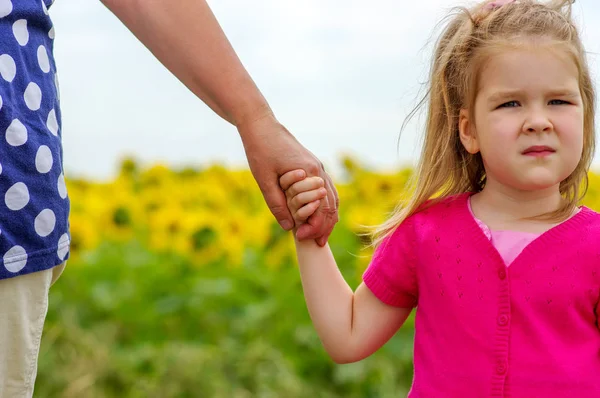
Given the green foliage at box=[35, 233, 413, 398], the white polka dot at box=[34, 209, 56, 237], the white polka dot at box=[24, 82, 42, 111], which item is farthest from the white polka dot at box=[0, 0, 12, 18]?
the green foliage at box=[35, 233, 413, 398]

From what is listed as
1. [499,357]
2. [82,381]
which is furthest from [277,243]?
[499,357]

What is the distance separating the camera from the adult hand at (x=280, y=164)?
209cm

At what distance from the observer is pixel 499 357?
1.82m

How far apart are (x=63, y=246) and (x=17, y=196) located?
0.15m

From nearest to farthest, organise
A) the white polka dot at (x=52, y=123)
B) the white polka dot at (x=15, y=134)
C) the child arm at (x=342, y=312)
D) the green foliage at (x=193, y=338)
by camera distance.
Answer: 1. the white polka dot at (x=15, y=134)
2. the white polka dot at (x=52, y=123)
3. the child arm at (x=342, y=312)
4. the green foliage at (x=193, y=338)

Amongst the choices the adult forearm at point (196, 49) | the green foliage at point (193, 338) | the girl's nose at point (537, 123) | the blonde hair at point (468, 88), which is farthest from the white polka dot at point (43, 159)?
the green foliage at point (193, 338)

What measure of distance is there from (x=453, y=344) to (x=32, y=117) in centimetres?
87

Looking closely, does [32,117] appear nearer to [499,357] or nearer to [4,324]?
[4,324]

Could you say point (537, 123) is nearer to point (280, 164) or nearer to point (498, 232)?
point (498, 232)

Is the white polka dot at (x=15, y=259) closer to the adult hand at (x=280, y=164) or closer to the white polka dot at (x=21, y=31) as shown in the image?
the white polka dot at (x=21, y=31)

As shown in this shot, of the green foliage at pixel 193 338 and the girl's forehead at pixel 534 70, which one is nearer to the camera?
the girl's forehead at pixel 534 70

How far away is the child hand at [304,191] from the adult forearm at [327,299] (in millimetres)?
81

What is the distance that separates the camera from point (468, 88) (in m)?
1.94

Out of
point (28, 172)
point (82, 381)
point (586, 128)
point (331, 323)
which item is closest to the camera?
point (28, 172)
